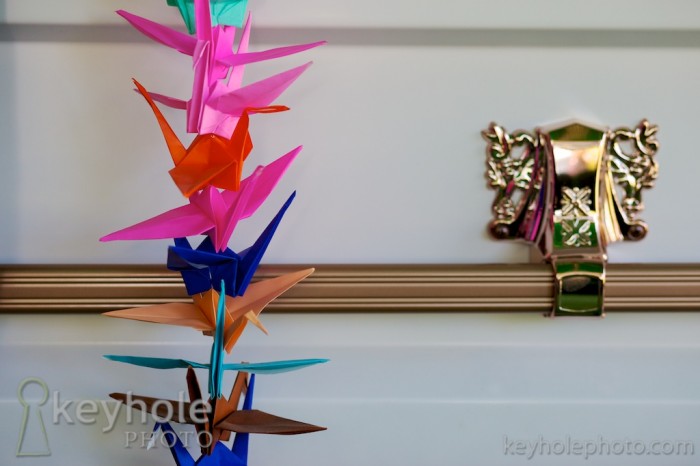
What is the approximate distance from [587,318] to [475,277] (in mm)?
126

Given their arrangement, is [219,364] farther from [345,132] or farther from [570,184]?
[570,184]

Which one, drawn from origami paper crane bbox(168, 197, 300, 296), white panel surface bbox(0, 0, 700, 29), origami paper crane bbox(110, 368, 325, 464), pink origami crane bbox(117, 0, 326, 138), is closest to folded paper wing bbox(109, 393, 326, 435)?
origami paper crane bbox(110, 368, 325, 464)

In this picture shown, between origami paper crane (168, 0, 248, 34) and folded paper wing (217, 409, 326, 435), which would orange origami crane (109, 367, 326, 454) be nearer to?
folded paper wing (217, 409, 326, 435)

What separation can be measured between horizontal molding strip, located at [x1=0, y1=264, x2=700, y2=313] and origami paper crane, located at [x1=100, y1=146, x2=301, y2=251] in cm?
10

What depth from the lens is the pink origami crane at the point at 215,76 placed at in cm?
51

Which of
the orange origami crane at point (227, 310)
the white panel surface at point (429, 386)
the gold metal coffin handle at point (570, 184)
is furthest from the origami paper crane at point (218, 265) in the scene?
the gold metal coffin handle at point (570, 184)

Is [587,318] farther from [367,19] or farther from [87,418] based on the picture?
[87,418]

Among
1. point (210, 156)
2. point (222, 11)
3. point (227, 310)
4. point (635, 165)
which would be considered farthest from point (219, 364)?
point (635, 165)

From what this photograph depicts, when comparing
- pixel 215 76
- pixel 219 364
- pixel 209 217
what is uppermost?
pixel 215 76

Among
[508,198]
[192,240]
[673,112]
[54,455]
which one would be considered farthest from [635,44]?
[54,455]

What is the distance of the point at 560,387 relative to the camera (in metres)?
0.66

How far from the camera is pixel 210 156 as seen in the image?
0.53 m

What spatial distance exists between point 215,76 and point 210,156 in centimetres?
6

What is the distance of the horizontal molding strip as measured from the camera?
623 millimetres
